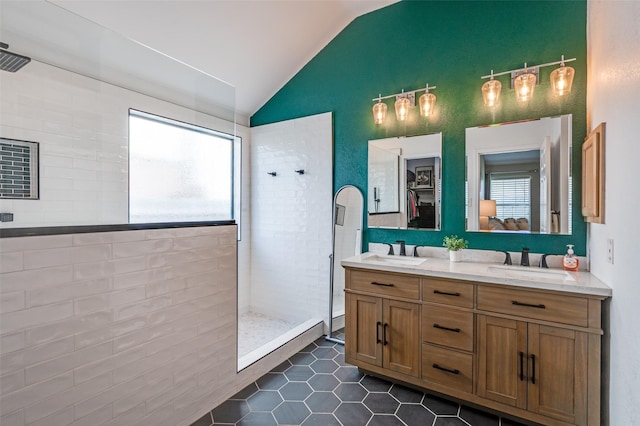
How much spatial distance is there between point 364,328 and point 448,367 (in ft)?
2.13

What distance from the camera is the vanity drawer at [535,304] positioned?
5.73ft

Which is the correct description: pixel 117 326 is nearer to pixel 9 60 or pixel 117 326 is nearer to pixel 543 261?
pixel 9 60

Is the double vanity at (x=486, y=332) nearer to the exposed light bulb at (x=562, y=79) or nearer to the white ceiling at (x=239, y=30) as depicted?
the exposed light bulb at (x=562, y=79)

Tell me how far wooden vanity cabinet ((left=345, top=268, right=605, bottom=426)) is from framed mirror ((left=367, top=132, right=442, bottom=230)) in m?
0.73

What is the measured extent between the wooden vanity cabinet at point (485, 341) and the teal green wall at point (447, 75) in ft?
2.17

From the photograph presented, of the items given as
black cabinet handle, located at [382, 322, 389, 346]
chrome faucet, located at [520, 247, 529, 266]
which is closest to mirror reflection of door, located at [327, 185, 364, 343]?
black cabinet handle, located at [382, 322, 389, 346]

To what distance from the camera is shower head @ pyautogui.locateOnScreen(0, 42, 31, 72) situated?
1.55m

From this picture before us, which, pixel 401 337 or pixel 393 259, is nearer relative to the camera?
pixel 401 337

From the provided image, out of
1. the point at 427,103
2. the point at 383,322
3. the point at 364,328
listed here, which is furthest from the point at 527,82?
the point at 364,328

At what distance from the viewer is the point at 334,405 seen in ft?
6.99

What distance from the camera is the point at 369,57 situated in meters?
3.11

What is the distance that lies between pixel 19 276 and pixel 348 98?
288 centimetres

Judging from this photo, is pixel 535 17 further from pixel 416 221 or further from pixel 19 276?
pixel 19 276

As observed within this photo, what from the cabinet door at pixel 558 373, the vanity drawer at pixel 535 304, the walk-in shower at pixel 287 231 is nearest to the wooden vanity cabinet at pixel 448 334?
the vanity drawer at pixel 535 304
